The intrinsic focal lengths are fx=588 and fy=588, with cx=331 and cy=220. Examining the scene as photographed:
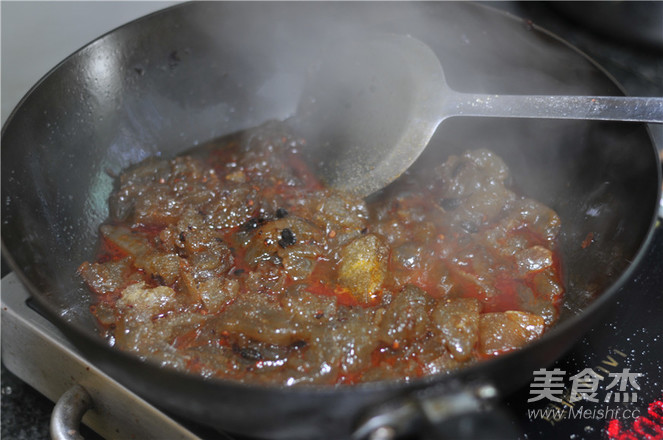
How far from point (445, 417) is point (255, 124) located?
2312 mm

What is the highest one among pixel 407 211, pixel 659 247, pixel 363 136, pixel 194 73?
pixel 194 73

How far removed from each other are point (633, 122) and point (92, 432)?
241cm

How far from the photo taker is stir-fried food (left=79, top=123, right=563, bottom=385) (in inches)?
79.9

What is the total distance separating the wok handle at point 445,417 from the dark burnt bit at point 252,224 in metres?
1.41

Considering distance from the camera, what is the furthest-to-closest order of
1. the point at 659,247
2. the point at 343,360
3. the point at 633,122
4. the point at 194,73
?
the point at 194,73
the point at 659,247
the point at 633,122
the point at 343,360

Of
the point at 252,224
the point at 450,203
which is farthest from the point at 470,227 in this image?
the point at 252,224

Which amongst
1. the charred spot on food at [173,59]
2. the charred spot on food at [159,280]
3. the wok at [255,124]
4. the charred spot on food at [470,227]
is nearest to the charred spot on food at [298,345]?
the wok at [255,124]

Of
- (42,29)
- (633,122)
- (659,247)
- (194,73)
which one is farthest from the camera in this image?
(194,73)

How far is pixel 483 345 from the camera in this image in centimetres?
210

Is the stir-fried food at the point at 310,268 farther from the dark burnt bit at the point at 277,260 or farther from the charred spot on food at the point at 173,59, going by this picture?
the charred spot on food at the point at 173,59

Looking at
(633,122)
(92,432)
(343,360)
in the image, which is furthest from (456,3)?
(92,432)

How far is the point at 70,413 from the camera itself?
201 centimetres

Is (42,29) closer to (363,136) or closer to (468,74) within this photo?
(363,136)

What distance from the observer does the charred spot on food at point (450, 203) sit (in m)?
2.73
